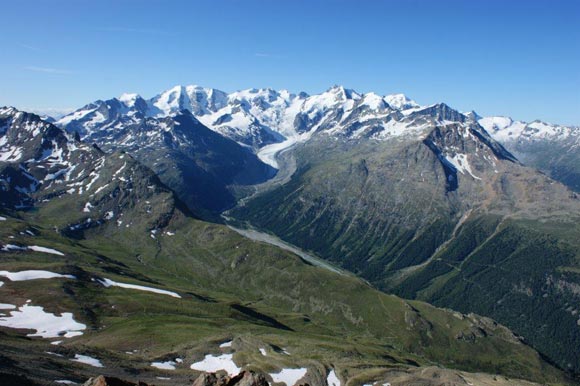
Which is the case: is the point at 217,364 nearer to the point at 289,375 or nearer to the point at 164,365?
the point at 164,365

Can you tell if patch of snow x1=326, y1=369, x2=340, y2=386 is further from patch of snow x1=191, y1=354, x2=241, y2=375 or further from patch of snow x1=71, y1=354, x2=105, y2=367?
patch of snow x1=71, y1=354, x2=105, y2=367

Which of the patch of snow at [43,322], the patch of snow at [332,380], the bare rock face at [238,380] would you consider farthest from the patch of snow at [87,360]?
the bare rock face at [238,380]

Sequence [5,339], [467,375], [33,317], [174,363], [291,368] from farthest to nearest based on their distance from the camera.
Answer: [467,375], [33,317], [291,368], [174,363], [5,339]

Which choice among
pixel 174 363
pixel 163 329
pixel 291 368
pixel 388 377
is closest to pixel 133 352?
pixel 174 363

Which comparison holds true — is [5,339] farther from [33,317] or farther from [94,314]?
[94,314]

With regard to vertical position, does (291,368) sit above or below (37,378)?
below

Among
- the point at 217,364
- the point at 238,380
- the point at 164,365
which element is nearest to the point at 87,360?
the point at 164,365
